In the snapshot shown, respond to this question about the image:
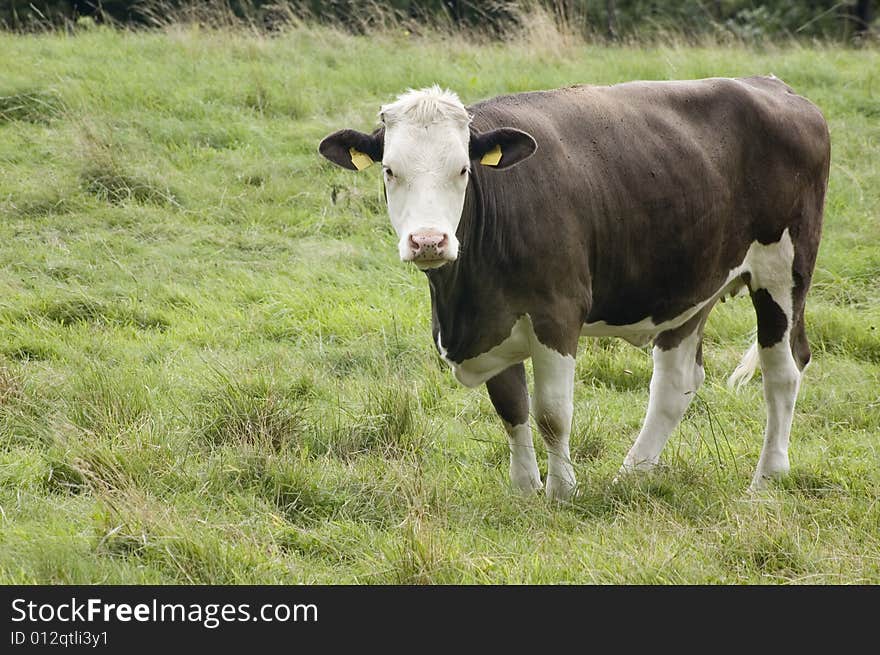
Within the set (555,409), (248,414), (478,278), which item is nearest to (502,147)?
(478,278)

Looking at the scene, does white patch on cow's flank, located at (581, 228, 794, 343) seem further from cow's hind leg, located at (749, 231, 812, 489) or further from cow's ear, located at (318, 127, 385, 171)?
cow's ear, located at (318, 127, 385, 171)

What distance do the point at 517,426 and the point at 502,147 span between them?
4.72 feet

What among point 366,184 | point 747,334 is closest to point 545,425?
point 747,334

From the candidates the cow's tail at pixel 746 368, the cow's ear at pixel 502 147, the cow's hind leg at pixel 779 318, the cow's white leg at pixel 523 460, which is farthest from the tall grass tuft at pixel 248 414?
the cow's tail at pixel 746 368

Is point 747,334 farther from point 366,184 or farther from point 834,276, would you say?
point 366,184

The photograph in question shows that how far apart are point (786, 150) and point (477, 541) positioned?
2.66 m

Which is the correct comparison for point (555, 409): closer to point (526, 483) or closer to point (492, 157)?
point (526, 483)

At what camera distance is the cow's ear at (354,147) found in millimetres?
5480

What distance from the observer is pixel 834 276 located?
9.31 metres

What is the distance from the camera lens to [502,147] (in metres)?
5.34

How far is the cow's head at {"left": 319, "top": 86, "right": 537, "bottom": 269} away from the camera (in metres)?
5.10

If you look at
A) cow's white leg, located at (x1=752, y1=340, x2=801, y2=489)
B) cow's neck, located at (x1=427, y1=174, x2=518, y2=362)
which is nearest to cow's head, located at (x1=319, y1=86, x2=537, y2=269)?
→ cow's neck, located at (x1=427, y1=174, x2=518, y2=362)

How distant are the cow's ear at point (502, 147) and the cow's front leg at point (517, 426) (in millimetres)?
1126

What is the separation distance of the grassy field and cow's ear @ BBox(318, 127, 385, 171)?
4.42 ft
